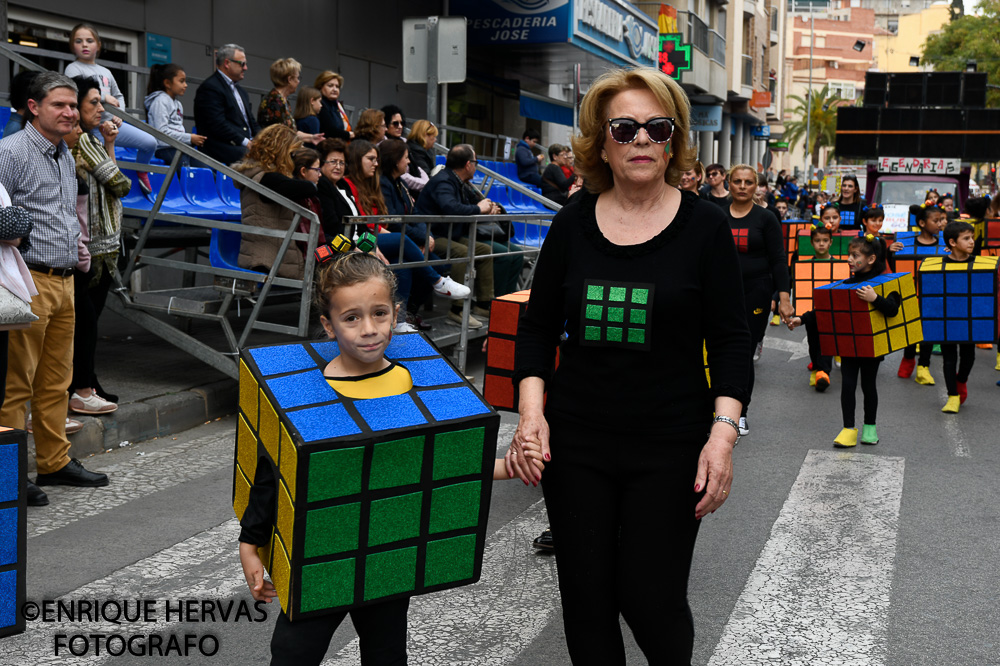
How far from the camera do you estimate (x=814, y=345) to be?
9695 mm

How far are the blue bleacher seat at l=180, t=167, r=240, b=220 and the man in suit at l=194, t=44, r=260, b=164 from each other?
10.6 inches

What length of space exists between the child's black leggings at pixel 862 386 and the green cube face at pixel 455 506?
5483 millimetres

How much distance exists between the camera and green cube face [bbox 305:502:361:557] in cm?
261

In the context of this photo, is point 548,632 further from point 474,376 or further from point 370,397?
point 474,376

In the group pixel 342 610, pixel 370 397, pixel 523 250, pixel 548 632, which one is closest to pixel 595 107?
pixel 370 397

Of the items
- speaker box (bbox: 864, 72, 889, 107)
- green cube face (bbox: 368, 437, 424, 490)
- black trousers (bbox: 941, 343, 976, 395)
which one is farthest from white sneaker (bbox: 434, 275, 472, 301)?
speaker box (bbox: 864, 72, 889, 107)

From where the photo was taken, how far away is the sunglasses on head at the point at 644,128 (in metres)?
2.94

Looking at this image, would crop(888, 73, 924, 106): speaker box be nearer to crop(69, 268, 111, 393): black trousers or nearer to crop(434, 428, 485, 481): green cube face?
crop(69, 268, 111, 393): black trousers

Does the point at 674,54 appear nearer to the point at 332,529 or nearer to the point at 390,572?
the point at 390,572

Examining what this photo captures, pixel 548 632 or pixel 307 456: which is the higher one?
pixel 307 456

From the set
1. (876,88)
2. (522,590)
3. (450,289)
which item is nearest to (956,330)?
(450,289)

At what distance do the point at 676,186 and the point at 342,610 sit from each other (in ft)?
4.90

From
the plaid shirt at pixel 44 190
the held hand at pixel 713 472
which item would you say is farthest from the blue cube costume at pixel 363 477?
the plaid shirt at pixel 44 190

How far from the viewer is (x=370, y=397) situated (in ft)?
9.27
